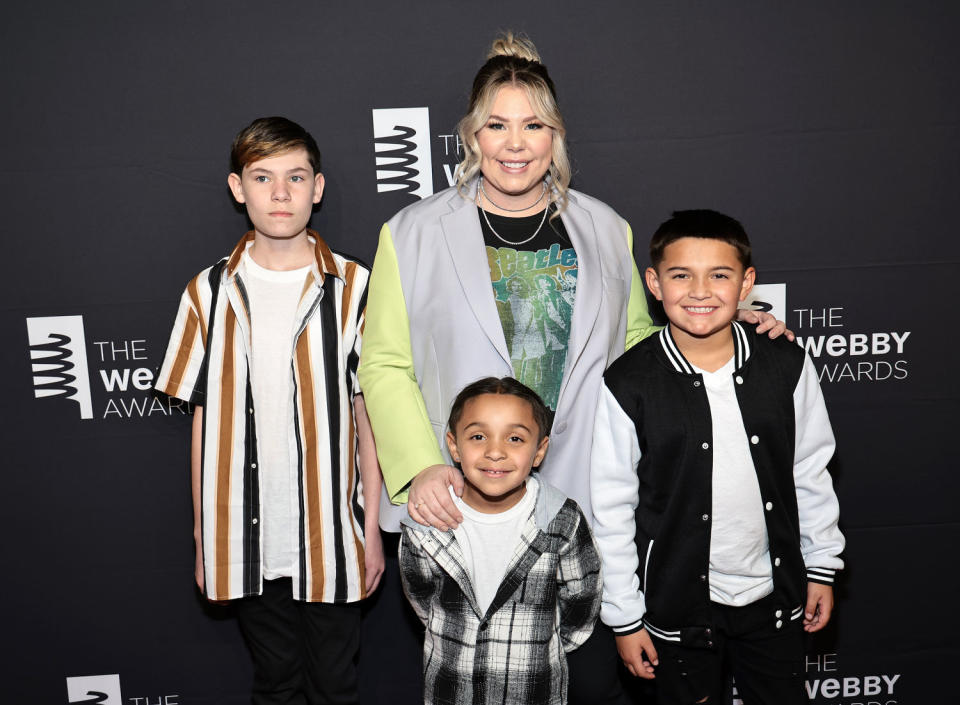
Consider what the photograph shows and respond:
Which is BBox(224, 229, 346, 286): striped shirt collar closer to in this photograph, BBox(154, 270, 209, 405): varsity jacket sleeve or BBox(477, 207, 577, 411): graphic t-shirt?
BBox(154, 270, 209, 405): varsity jacket sleeve

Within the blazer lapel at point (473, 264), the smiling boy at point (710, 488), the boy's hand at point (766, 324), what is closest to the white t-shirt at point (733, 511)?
the smiling boy at point (710, 488)

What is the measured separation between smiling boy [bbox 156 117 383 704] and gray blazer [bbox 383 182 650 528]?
22 centimetres

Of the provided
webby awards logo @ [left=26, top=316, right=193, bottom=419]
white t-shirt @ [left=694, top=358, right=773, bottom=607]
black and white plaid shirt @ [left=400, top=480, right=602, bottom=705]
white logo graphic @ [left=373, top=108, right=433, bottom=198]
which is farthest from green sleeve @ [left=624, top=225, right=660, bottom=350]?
webby awards logo @ [left=26, top=316, right=193, bottom=419]

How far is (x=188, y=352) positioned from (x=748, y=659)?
150cm

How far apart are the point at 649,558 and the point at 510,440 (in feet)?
1.34

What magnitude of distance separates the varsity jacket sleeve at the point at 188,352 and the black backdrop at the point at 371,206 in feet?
0.73

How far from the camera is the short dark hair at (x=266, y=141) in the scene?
200 centimetres

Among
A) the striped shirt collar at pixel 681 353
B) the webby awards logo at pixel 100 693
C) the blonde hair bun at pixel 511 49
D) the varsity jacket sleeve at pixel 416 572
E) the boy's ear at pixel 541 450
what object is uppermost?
the blonde hair bun at pixel 511 49

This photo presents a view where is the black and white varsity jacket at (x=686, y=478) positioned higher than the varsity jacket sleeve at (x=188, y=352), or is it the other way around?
the varsity jacket sleeve at (x=188, y=352)

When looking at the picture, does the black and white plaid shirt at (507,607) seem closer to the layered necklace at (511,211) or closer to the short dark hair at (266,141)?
the layered necklace at (511,211)

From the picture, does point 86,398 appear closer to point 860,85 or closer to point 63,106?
point 63,106

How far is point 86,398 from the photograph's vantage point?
2383mm

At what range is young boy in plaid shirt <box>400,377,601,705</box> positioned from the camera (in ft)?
5.72

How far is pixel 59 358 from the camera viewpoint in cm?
236
